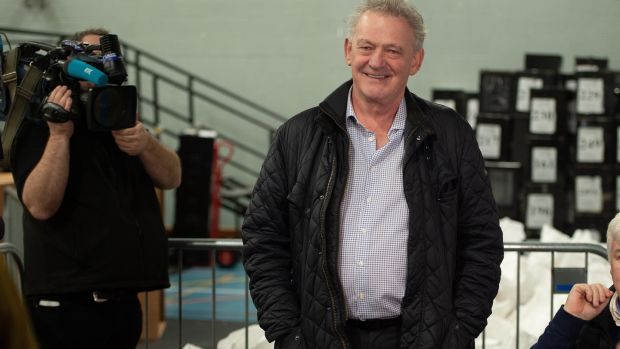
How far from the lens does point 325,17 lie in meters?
9.82

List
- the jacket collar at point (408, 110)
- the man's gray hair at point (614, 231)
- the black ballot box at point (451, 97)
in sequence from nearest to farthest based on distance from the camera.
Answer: the man's gray hair at point (614, 231) → the jacket collar at point (408, 110) → the black ballot box at point (451, 97)

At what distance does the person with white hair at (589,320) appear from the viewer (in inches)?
80.4

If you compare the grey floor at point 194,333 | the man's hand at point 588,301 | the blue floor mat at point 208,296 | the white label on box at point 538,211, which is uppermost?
the man's hand at point 588,301

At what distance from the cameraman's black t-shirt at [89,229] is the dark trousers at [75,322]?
0.06 m

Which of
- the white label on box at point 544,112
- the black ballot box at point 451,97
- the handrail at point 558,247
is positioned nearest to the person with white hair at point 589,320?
the handrail at point 558,247

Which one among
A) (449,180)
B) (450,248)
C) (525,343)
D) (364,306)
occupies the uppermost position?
(449,180)

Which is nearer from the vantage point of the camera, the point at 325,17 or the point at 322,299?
the point at 322,299

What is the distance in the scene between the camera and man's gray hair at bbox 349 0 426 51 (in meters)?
2.07

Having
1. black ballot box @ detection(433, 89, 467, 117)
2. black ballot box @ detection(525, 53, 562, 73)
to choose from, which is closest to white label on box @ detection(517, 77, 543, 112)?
black ballot box @ detection(433, 89, 467, 117)

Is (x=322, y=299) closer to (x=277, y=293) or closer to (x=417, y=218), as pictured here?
(x=277, y=293)

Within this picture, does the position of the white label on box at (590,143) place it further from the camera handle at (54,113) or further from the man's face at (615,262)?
the camera handle at (54,113)

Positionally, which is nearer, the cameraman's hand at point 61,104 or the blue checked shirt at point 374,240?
the blue checked shirt at point 374,240

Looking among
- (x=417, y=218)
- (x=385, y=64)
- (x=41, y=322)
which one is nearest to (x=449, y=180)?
(x=417, y=218)

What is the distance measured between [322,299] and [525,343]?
1764 millimetres
